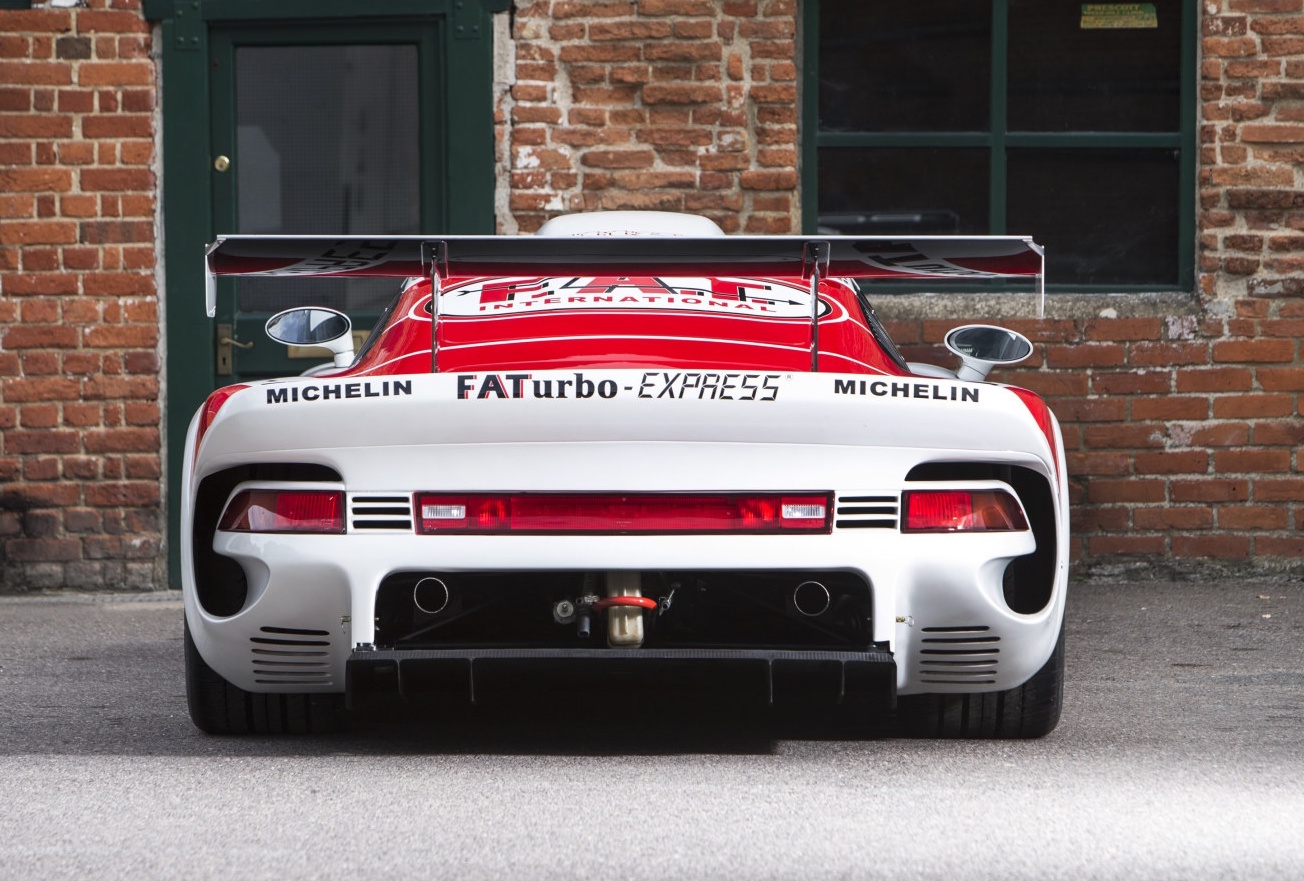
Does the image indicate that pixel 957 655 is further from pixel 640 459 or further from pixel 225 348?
pixel 225 348

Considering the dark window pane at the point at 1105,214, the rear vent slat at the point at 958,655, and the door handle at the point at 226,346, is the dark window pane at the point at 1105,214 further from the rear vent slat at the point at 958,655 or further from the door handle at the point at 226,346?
the rear vent slat at the point at 958,655

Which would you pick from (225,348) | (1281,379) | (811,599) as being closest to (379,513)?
(811,599)

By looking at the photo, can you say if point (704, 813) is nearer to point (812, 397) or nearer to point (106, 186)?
point (812, 397)

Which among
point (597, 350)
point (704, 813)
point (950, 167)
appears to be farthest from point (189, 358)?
point (704, 813)

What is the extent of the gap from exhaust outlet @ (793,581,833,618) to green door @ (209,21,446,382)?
4.61 metres

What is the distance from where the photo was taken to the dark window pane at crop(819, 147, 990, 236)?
8508 millimetres

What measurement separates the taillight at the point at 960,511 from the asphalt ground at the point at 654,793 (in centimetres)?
54

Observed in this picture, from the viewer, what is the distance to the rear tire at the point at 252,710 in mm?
4438

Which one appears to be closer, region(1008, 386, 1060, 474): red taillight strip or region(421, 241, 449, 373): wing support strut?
region(1008, 386, 1060, 474): red taillight strip

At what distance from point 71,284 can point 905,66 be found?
3.89 meters

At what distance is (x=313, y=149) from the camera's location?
8.36 m

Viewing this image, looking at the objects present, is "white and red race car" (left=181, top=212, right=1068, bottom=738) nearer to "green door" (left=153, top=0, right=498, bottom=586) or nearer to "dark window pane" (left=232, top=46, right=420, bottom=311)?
"green door" (left=153, top=0, right=498, bottom=586)

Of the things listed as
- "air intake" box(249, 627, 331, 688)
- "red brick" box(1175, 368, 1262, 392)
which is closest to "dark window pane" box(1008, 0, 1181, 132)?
"red brick" box(1175, 368, 1262, 392)

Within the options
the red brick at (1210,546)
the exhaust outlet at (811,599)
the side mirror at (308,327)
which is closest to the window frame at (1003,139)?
the red brick at (1210,546)
